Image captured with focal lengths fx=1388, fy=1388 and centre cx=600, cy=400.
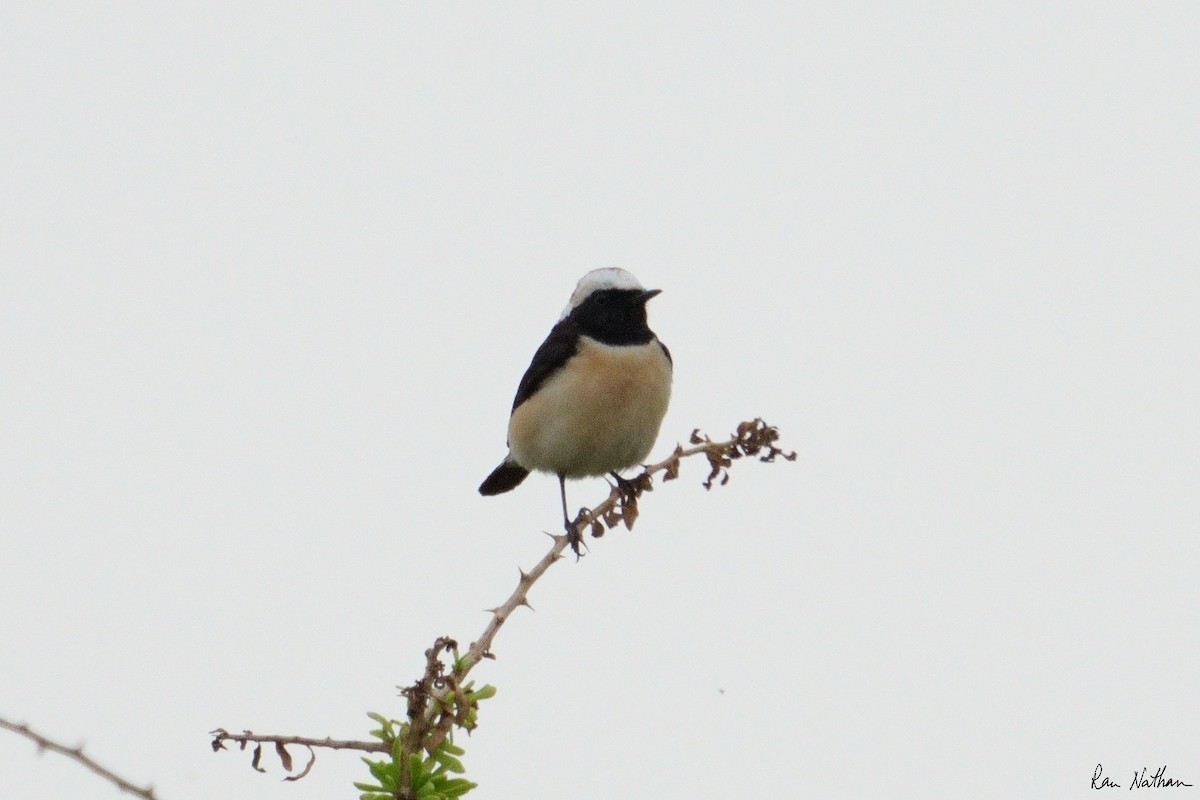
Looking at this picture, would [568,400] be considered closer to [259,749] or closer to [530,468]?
[530,468]

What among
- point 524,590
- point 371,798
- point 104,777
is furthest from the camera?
point 524,590

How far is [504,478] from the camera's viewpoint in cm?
936

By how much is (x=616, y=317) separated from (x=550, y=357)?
1.53 ft

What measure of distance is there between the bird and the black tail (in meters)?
0.50

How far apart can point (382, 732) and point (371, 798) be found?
22 cm

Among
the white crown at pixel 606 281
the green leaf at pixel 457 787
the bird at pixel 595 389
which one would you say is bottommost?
the green leaf at pixel 457 787

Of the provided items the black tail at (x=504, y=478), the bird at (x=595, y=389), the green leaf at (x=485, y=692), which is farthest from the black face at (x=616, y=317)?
the green leaf at (x=485, y=692)

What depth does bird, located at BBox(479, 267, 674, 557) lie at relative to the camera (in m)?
7.84

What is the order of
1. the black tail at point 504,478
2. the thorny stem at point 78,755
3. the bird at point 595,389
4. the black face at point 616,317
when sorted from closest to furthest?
the thorny stem at point 78,755 → the bird at point 595,389 → the black face at point 616,317 → the black tail at point 504,478

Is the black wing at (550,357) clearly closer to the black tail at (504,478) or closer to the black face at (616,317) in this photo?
the black face at (616,317)

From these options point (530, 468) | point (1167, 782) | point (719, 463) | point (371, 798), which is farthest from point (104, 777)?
point (530, 468)

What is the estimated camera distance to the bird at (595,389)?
7.84 m

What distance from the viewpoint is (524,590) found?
372cm

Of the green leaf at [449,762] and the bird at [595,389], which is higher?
the bird at [595,389]
